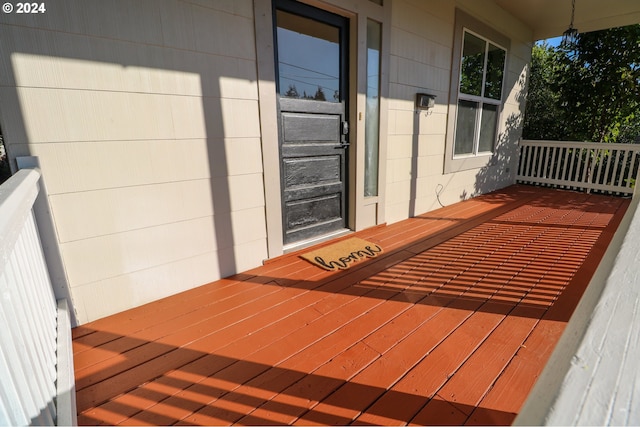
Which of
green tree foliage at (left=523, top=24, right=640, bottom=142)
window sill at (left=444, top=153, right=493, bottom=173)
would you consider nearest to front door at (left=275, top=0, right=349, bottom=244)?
window sill at (left=444, top=153, right=493, bottom=173)

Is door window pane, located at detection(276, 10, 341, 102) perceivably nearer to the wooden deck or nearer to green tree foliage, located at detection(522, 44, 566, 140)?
the wooden deck

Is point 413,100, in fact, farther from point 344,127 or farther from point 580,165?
point 580,165

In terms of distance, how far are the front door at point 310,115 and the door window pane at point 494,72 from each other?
116 inches

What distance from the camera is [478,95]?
4.44 metres

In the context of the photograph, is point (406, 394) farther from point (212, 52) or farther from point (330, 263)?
point (212, 52)

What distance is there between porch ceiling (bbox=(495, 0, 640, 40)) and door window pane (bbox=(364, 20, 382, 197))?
2.74 m

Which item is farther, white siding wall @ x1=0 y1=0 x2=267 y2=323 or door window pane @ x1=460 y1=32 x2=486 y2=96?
door window pane @ x1=460 y1=32 x2=486 y2=96

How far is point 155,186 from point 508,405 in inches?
83.4

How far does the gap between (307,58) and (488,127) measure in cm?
368

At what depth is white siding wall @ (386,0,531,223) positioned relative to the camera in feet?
10.5

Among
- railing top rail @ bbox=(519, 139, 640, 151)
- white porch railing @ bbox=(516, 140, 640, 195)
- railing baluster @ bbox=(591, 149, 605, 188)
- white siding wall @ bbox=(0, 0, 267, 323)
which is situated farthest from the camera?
railing baluster @ bbox=(591, 149, 605, 188)

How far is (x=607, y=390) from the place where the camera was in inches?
14.9

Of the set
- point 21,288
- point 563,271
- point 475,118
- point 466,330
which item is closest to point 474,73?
point 475,118

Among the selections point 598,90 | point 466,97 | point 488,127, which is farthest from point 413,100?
point 598,90
